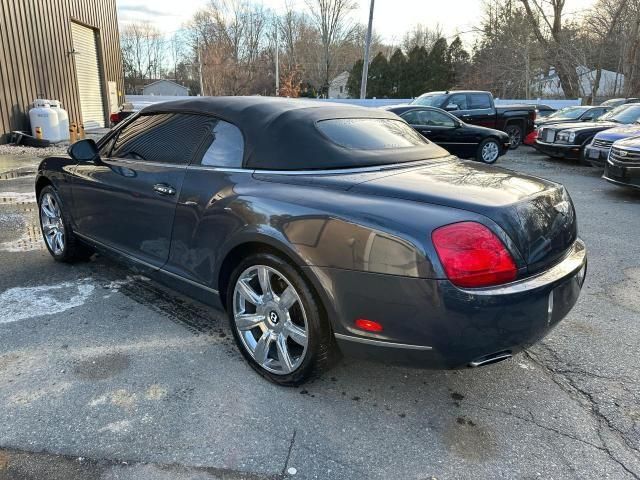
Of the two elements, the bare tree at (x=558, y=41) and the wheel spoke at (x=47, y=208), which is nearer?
the wheel spoke at (x=47, y=208)

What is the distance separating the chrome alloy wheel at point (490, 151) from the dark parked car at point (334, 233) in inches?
371

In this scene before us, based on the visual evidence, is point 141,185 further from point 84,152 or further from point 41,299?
point 41,299

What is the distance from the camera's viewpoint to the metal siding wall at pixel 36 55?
1381 cm

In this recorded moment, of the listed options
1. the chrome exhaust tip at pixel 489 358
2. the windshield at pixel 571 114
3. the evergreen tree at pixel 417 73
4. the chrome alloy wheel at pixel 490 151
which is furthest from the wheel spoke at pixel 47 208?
the evergreen tree at pixel 417 73

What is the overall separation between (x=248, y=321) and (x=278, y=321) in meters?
0.23

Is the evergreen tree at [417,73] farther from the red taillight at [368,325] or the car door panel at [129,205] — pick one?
the red taillight at [368,325]

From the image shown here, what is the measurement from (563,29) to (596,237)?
36.9m

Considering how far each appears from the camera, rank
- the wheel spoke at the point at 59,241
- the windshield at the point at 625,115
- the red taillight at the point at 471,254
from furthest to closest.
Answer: the windshield at the point at 625,115 < the wheel spoke at the point at 59,241 < the red taillight at the point at 471,254

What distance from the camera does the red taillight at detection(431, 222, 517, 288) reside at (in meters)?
2.15

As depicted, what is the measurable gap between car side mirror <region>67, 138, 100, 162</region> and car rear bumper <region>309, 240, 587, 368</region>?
2511mm

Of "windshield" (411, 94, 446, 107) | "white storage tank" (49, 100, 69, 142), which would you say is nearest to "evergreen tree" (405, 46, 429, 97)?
"windshield" (411, 94, 446, 107)

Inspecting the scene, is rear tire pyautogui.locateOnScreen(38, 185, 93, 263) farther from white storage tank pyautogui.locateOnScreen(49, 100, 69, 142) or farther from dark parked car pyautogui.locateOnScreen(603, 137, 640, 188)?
white storage tank pyautogui.locateOnScreen(49, 100, 69, 142)

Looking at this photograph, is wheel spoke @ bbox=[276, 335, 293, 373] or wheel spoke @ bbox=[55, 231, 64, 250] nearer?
wheel spoke @ bbox=[276, 335, 293, 373]

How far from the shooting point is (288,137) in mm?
2908
